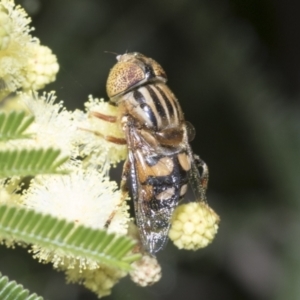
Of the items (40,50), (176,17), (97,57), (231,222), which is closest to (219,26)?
(176,17)

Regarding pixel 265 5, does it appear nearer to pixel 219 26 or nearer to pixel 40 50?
pixel 219 26

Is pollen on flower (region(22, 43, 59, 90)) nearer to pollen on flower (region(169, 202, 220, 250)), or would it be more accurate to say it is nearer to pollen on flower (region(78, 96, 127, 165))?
pollen on flower (region(78, 96, 127, 165))

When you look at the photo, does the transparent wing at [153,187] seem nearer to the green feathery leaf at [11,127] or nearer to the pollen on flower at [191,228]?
the pollen on flower at [191,228]

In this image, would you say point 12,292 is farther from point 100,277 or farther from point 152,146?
point 152,146

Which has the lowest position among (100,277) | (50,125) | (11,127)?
(100,277)

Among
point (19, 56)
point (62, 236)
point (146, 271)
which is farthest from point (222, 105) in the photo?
point (62, 236)

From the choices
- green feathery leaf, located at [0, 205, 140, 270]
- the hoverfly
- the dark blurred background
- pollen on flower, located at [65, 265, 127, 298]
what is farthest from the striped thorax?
green feathery leaf, located at [0, 205, 140, 270]

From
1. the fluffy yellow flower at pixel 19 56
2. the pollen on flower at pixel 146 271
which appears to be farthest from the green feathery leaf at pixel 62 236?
the pollen on flower at pixel 146 271
